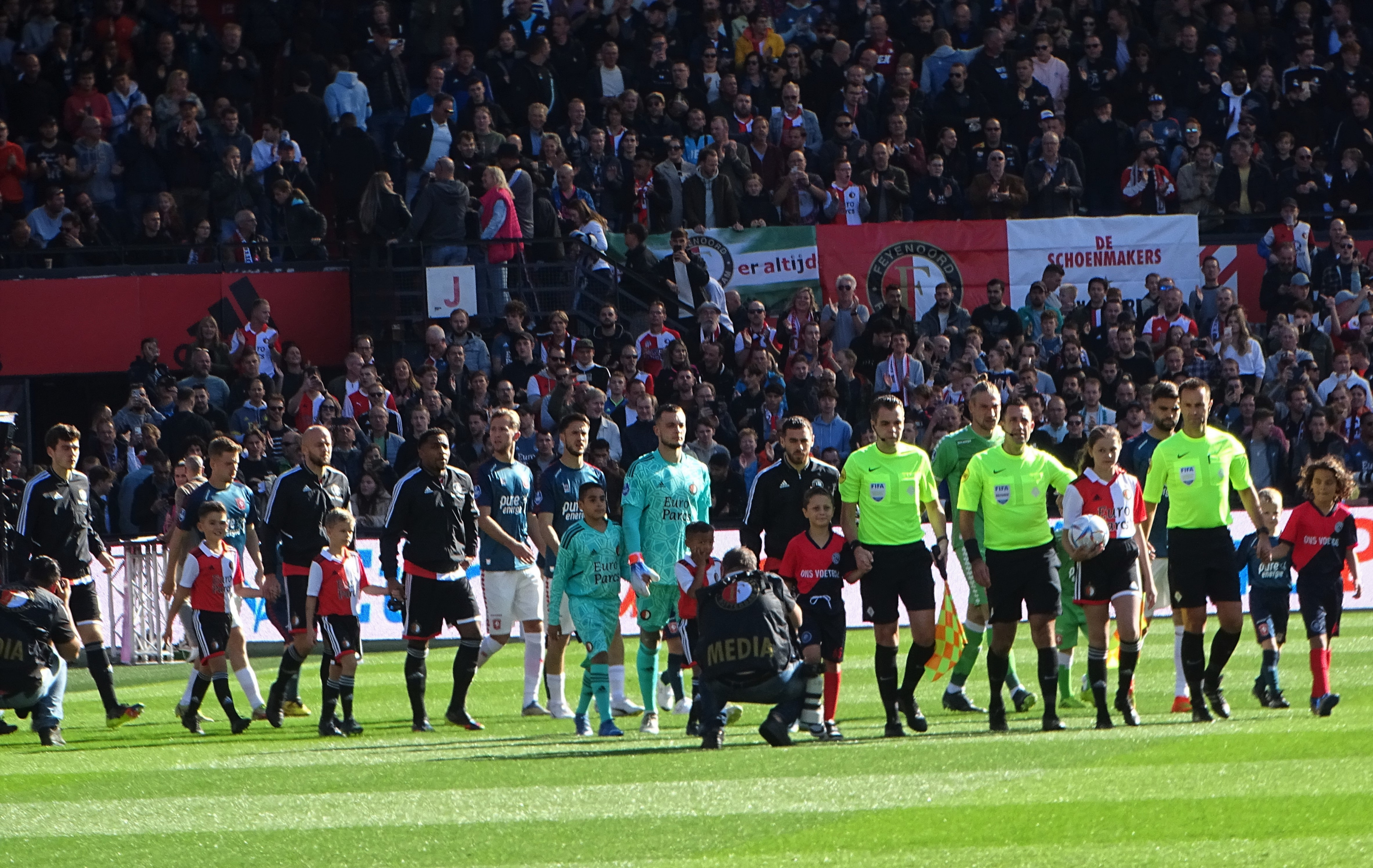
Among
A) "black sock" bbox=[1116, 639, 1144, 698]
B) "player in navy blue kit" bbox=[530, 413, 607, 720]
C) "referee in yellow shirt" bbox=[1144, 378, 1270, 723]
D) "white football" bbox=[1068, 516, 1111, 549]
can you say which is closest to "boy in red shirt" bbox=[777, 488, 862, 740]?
"white football" bbox=[1068, 516, 1111, 549]

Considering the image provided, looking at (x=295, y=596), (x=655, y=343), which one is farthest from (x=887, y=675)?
(x=655, y=343)

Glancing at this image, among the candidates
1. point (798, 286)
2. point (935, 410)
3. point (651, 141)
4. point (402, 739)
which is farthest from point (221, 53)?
point (402, 739)

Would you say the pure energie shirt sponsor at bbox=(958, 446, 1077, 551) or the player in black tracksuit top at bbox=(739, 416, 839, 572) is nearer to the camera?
the pure energie shirt sponsor at bbox=(958, 446, 1077, 551)

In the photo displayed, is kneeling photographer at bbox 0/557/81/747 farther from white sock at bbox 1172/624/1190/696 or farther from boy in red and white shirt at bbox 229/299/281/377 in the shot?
boy in red and white shirt at bbox 229/299/281/377

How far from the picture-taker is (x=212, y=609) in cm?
1300

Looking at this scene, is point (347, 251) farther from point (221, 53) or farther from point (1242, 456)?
point (1242, 456)

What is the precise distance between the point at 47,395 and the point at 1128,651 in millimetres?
16396

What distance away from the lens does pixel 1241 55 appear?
2744 cm

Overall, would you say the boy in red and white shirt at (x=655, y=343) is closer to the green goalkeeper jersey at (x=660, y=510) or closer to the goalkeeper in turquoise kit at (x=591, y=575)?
the goalkeeper in turquoise kit at (x=591, y=575)

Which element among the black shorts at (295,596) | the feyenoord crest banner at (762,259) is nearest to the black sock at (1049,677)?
the black shorts at (295,596)

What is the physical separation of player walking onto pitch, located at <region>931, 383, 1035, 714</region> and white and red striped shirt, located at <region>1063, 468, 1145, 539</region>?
77 cm

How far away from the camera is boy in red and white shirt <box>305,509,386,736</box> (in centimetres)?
1257

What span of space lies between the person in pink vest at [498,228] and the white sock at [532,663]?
31.5ft

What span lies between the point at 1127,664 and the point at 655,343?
1137 centimetres
